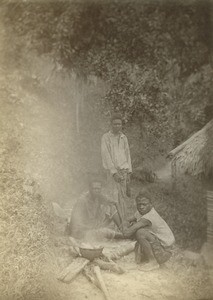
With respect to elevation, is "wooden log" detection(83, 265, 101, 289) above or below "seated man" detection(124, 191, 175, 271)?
below

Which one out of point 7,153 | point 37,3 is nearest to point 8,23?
point 37,3

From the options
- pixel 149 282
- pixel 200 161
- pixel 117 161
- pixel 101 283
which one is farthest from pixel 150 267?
pixel 200 161

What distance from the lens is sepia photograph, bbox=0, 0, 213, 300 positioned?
4414 millimetres

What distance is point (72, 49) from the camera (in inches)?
185

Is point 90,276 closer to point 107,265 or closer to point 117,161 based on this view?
point 107,265

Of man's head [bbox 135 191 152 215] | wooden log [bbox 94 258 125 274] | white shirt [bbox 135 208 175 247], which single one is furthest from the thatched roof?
wooden log [bbox 94 258 125 274]

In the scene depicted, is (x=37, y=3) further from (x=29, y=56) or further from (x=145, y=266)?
(x=145, y=266)

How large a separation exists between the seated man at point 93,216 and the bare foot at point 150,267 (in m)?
0.44

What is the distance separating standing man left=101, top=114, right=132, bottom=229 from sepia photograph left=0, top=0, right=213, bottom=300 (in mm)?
12

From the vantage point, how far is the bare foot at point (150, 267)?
4552 mm

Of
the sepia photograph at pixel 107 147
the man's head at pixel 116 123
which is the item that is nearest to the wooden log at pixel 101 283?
the sepia photograph at pixel 107 147

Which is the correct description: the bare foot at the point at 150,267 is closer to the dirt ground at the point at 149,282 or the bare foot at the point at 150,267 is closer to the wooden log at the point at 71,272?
the dirt ground at the point at 149,282

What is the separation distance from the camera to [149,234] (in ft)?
15.3

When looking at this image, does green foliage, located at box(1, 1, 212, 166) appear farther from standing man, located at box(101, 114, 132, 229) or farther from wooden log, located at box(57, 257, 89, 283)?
Result: wooden log, located at box(57, 257, 89, 283)
